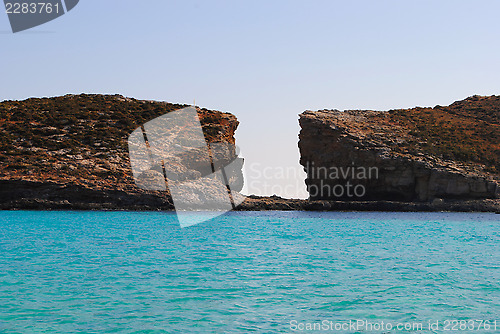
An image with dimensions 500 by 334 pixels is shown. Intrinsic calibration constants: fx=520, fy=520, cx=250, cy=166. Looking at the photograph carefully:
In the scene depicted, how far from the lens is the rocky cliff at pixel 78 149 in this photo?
5494 cm

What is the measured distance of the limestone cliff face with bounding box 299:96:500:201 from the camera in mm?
67875

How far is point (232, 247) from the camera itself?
21531mm

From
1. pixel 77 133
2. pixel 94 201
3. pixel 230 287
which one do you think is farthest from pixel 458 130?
pixel 230 287

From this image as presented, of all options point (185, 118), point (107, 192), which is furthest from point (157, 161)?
point (185, 118)

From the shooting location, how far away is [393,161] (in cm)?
6950

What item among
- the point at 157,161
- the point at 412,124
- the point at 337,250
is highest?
the point at 412,124

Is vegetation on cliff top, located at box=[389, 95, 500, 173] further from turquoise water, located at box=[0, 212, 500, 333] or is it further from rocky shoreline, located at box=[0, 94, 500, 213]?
turquoise water, located at box=[0, 212, 500, 333]

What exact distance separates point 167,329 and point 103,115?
2771 inches

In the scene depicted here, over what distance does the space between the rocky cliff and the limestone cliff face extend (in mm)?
12631

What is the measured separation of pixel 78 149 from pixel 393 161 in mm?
40830

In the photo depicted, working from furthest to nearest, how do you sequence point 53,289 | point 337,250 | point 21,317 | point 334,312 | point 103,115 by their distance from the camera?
point 103,115 < point 337,250 < point 53,289 < point 334,312 < point 21,317

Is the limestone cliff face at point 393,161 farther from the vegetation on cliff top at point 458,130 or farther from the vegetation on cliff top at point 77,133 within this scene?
the vegetation on cliff top at point 77,133

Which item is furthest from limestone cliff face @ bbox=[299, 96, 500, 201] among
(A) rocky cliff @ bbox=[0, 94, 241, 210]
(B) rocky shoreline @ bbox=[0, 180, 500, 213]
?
(A) rocky cliff @ bbox=[0, 94, 241, 210]

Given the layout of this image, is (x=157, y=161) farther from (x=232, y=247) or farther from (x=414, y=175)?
(x=232, y=247)
